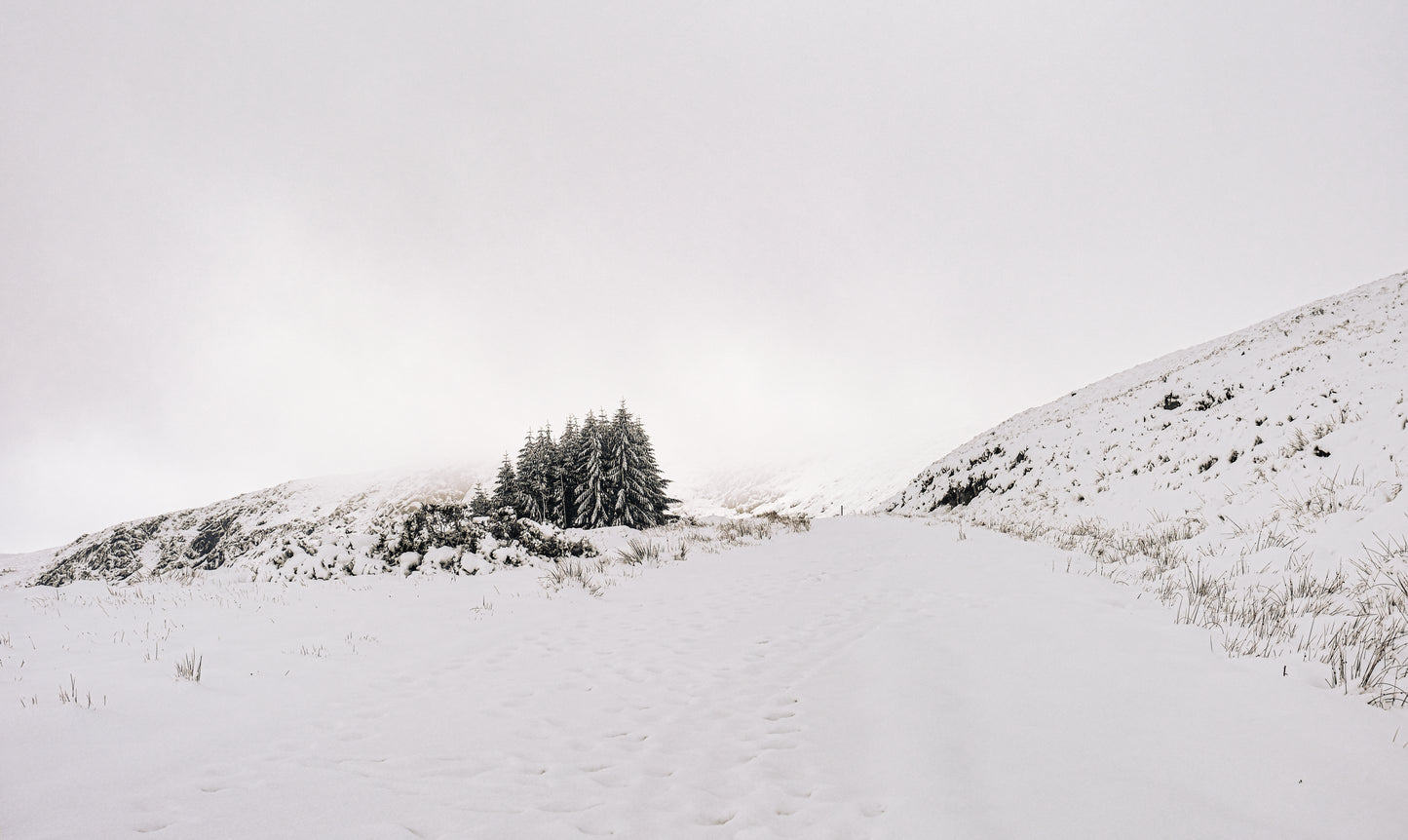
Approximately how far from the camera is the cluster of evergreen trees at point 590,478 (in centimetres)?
3105

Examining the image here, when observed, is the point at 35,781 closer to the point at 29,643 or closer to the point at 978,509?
the point at 29,643

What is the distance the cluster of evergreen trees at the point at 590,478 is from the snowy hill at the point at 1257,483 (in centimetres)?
1648

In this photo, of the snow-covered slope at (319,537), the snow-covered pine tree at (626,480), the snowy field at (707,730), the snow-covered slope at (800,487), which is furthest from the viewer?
the snow-covered slope at (800,487)

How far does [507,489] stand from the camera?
38.1 metres

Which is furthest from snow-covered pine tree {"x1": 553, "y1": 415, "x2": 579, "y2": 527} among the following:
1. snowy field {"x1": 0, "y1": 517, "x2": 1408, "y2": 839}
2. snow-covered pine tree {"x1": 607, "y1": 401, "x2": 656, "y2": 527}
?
snowy field {"x1": 0, "y1": 517, "x2": 1408, "y2": 839}

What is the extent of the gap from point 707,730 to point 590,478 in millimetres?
29901

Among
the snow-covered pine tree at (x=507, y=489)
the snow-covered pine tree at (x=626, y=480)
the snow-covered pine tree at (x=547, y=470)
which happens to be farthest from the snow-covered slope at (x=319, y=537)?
the snow-covered pine tree at (x=547, y=470)

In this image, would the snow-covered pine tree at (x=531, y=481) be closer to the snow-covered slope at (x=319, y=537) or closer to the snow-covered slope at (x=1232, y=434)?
the snow-covered slope at (x=319, y=537)

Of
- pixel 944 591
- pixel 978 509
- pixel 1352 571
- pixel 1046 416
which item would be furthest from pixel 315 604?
pixel 1046 416

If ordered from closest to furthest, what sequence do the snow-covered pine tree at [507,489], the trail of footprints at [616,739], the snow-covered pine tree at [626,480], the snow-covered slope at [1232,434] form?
the trail of footprints at [616,739]
the snow-covered slope at [1232,434]
the snow-covered pine tree at [626,480]
the snow-covered pine tree at [507,489]

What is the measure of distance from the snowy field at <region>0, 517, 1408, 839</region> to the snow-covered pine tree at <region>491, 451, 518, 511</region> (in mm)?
31426

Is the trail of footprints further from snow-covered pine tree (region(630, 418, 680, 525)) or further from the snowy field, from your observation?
snow-covered pine tree (region(630, 418, 680, 525))

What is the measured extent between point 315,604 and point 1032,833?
29.2 feet

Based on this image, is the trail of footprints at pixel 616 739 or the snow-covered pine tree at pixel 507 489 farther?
the snow-covered pine tree at pixel 507 489
